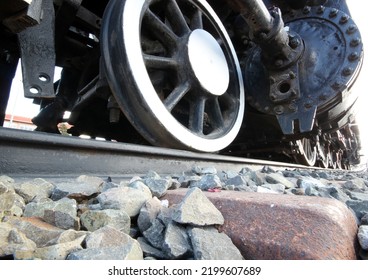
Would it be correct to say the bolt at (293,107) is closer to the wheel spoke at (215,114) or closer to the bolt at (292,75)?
the bolt at (292,75)

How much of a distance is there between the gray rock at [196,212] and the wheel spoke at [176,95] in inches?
36.7

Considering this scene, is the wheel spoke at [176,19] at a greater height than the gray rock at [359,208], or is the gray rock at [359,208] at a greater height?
the wheel spoke at [176,19]

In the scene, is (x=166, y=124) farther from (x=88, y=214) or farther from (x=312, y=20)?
(x=312, y=20)

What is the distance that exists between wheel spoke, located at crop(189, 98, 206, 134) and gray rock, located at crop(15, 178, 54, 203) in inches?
39.3

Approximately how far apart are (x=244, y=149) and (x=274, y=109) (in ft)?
2.74

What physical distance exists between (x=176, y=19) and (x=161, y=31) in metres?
0.16

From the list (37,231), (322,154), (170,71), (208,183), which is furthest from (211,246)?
(322,154)

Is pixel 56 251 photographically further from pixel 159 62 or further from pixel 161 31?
pixel 161 31

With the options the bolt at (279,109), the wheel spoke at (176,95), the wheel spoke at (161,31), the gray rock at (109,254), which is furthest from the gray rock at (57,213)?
the bolt at (279,109)

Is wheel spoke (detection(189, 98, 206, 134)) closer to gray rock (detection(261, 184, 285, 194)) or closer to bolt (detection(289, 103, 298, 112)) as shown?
gray rock (detection(261, 184, 285, 194))

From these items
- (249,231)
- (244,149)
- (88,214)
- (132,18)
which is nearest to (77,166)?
(88,214)

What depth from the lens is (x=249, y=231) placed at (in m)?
0.44

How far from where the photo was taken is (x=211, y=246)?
0.40 meters

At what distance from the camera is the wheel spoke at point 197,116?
61.6 inches
